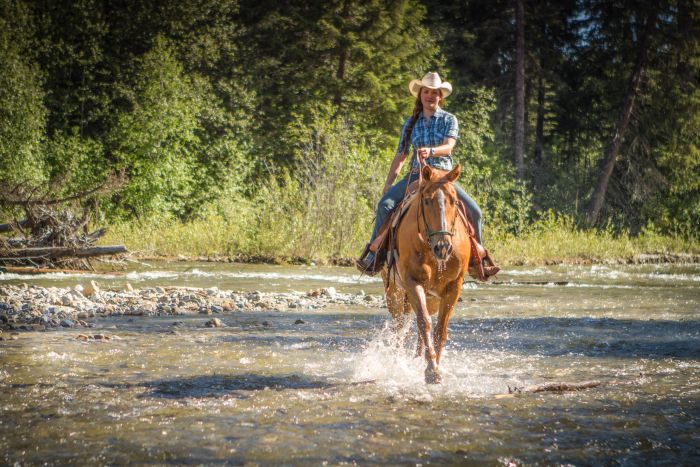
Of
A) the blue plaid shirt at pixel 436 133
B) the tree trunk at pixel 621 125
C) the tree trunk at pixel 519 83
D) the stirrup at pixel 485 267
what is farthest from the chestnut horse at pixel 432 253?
the tree trunk at pixel 519 83

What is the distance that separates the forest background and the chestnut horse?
76.5 ft

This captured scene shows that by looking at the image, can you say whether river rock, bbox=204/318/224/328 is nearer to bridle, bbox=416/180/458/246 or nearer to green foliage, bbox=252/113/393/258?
bridle, bbox=416/180/458/246

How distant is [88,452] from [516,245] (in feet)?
78.8

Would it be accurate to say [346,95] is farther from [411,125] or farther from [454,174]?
[454,174]

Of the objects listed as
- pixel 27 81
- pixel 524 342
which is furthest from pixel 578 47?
pixel 524 342

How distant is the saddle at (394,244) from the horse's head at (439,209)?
19.5 inches

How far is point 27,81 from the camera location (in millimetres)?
31594

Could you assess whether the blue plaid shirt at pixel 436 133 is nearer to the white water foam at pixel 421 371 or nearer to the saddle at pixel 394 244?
the saddle at pixel 394 244

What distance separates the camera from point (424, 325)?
690 cm

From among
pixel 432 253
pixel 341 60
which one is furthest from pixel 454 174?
pixel 341 60

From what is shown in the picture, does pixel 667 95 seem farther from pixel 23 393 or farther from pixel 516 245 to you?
pixel 23 393

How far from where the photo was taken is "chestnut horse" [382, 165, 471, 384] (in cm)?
660

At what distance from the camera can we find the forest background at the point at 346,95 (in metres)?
34.6

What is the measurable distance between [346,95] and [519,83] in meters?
9.76
